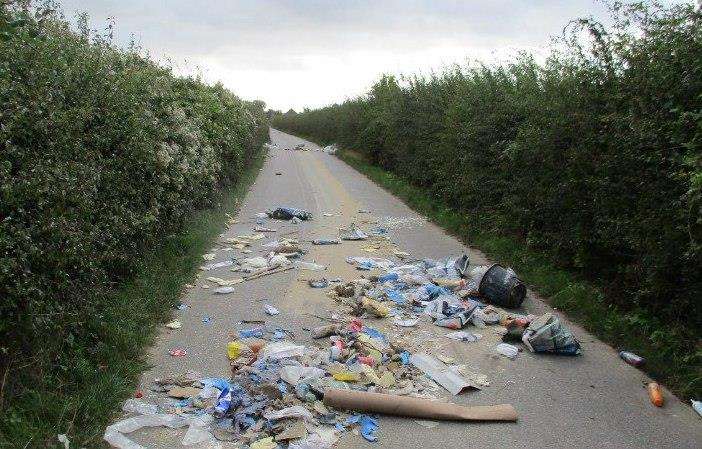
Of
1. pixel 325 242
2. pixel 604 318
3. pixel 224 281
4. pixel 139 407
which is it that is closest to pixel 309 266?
pixel 224 281

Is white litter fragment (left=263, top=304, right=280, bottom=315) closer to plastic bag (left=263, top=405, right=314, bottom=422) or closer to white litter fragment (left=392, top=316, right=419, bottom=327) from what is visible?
white litter fragment (left=392, top=316, right=419, bottom=327)

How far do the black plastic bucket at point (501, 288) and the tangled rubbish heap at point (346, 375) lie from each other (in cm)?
1

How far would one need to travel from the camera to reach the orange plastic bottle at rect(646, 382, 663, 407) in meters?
5.18

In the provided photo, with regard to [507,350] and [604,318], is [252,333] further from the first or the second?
[604,318]

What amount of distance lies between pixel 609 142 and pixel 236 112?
45.3ft

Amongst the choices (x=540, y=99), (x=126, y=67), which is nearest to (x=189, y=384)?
(x=126, y=67)

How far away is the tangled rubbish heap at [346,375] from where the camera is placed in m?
4.50

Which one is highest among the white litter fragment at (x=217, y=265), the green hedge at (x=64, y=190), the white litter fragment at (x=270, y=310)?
A: the green hedge at (x=64, y=190)

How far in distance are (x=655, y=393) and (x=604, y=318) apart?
1.83 metres

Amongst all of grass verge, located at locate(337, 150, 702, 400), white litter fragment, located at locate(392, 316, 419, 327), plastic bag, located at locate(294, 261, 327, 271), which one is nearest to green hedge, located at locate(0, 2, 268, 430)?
plastic bag, located at locate(294, 261, 327, 271)

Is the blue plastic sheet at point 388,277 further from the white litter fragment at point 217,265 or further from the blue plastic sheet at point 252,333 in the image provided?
the blue plastic sheet at point 252,333

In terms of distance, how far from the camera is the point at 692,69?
5.98 meters

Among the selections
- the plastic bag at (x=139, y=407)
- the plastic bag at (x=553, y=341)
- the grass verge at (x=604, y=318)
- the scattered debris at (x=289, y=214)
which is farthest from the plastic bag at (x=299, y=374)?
the scattered debris at (x=289, y=214)

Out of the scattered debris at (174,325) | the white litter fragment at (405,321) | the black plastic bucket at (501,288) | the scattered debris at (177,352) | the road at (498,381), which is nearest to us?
the road at (498,381)
